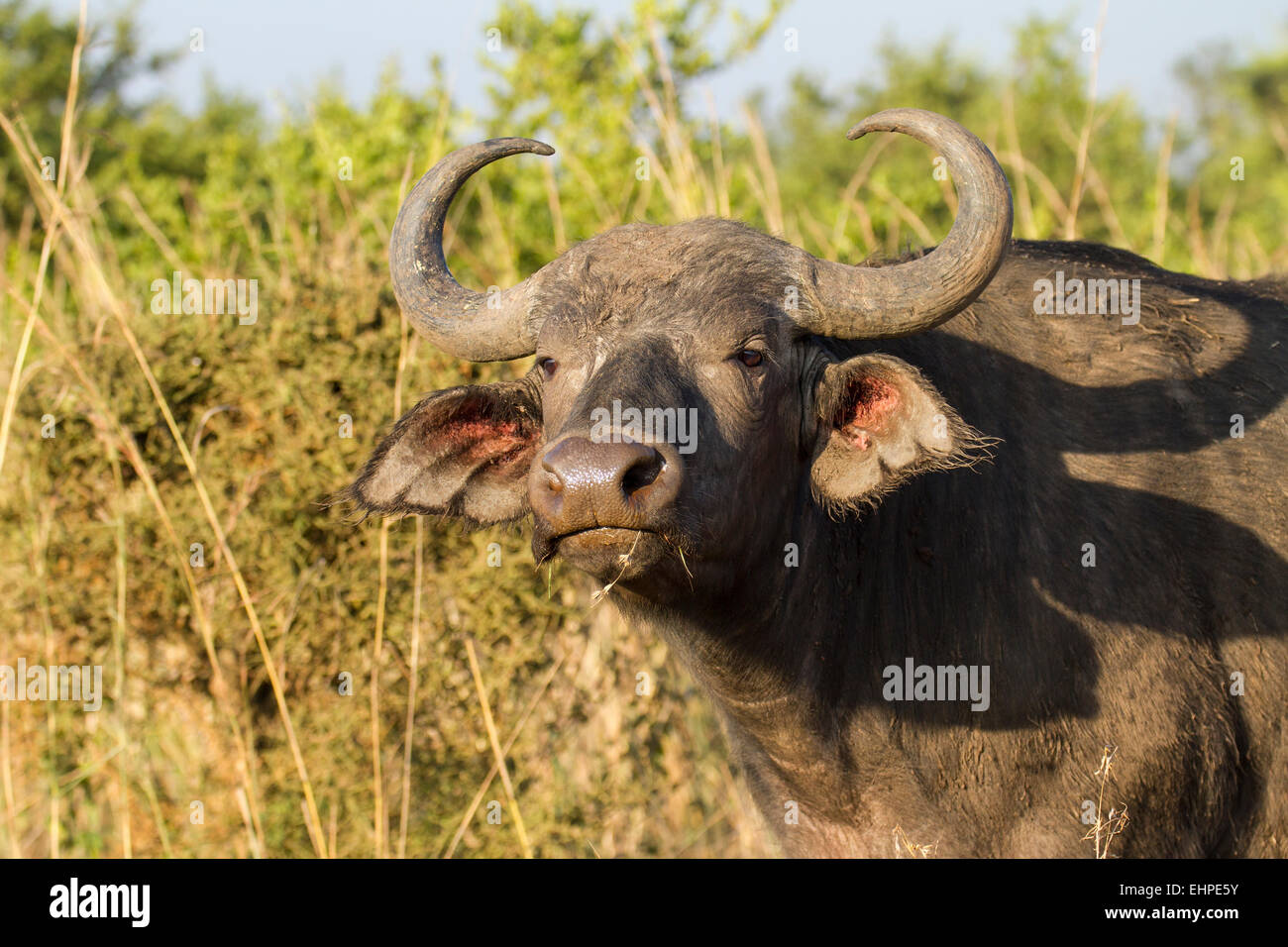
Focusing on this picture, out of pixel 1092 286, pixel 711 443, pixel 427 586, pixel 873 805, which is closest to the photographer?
pixel 711 443

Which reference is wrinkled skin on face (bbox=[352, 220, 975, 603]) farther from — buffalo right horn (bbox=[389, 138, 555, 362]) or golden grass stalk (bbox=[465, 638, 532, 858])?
golden grass stalk (bbox=[465, 638, 532, 858])

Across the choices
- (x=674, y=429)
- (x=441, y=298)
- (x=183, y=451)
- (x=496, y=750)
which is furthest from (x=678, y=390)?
(x=183, y=451)

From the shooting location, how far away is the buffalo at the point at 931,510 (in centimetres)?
393

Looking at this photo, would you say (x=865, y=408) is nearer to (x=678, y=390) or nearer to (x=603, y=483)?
(x=678, y=390)

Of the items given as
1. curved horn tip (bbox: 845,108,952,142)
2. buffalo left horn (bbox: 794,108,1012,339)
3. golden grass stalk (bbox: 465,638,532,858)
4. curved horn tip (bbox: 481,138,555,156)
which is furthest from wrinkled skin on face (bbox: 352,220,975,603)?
golden grass stalk (bbox: 465,638,532,858)

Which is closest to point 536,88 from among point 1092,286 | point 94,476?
point 94,476

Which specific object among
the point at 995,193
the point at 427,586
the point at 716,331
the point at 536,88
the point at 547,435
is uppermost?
the point at 536,88

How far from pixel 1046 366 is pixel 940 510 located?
0.68m

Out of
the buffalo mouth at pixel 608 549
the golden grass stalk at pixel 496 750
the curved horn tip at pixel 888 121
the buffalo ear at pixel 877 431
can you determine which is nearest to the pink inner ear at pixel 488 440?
the buffalo mouth at pixel 608 549

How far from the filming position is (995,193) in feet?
12.3

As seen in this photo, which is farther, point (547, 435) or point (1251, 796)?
point (1251, 796)

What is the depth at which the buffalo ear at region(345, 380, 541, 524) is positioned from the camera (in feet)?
14.2
